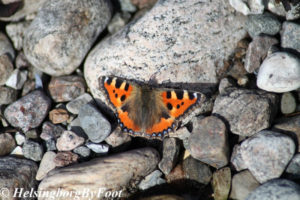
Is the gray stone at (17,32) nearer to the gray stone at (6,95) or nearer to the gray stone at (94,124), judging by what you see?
the gray stone at (6,95)

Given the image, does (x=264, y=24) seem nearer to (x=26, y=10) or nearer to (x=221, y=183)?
(x=221, y=183)

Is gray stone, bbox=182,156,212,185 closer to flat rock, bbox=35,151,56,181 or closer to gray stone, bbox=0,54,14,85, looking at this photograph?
flat rock, bbox=35,151,56,181

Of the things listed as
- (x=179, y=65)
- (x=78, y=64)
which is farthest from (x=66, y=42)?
(x=179, y=65)

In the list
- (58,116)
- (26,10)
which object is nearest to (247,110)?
(58,116)

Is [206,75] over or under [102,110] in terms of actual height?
over

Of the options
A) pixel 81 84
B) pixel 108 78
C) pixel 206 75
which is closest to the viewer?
pixel 108 78

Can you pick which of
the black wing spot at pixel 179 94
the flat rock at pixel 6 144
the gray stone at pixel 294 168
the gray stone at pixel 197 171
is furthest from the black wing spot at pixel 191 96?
the flat rock at pixel 6 144

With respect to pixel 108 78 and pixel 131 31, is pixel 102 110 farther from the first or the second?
pixel 131 31

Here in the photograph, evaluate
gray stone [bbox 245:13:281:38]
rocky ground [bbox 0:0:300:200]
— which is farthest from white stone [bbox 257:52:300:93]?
gray stone [bbox 245:13:281:38]
